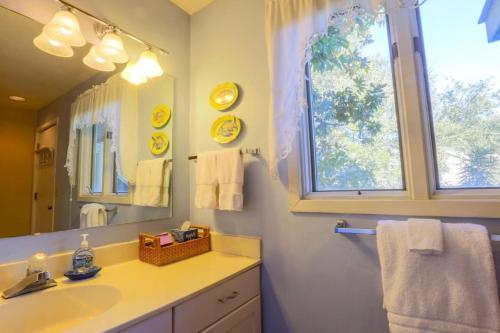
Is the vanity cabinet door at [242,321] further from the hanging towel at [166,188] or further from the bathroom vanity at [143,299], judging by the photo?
the hanging towel at [166,188]

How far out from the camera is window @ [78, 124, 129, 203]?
121 cm

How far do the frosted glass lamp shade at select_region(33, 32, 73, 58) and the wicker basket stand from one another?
0.97m

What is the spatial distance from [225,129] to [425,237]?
1135mm

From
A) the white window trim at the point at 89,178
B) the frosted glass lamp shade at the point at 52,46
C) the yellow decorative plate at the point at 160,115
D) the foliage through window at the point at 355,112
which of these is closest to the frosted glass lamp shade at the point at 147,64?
the yellow decorative plate at the point at 160,115

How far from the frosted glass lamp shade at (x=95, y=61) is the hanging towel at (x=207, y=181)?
2.25 feet

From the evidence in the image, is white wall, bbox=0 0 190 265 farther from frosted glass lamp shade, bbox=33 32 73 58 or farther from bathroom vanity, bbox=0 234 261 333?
frosted glass lamp shade, bbox=33 32 73 58

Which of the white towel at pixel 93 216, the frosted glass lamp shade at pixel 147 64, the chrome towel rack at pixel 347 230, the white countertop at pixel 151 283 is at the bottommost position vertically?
the white countertop at pixel 151 283

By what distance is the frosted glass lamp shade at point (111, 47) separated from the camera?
123 centimetres

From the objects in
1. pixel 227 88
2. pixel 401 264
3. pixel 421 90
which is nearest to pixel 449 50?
pixel 421 90

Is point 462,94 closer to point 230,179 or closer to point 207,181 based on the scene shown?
point 230,179

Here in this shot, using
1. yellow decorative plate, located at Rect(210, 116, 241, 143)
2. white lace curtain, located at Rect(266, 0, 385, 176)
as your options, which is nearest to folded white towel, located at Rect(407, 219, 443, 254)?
white lace curtain, located at Rect(266, 0, 385, 176)

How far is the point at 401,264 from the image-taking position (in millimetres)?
869

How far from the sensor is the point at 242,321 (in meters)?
1.17

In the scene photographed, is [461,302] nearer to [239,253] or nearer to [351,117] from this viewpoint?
[351,117]
